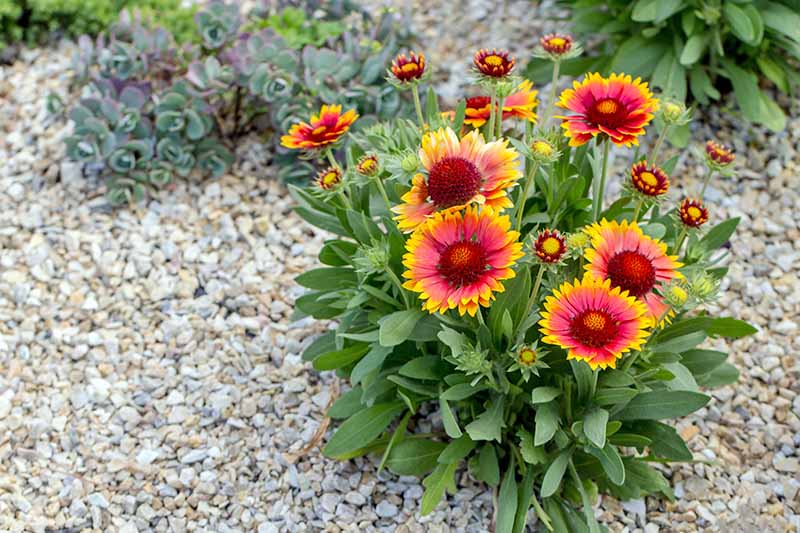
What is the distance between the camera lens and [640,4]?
9.77 feet

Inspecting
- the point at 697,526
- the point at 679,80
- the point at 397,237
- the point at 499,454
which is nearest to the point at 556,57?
the point at 397,237

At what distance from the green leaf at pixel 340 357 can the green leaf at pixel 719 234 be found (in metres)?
0.82

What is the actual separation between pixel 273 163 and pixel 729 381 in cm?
165

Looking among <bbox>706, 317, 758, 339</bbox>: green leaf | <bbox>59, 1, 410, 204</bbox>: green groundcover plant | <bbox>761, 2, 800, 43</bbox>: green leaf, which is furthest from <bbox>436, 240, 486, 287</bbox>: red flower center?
<bbox>761, 2, 800, 43</bbox>: green leaf

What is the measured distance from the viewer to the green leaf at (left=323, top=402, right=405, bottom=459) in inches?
80.9

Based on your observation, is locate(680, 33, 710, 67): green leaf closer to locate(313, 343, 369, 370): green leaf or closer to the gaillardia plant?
the gaillardia plant

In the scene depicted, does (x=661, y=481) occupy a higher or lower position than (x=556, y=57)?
lower

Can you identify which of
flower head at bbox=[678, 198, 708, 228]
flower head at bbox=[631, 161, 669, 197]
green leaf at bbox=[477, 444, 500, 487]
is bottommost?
green leaf at bbox=[477, 444, 500, 487]

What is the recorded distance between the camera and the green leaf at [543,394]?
5.95 feet

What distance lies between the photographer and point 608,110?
5.81 ft

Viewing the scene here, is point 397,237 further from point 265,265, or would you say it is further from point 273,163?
point 273,163

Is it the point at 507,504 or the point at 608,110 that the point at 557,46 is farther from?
the point at 507,504

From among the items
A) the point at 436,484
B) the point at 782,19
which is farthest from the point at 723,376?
the point at 782,19

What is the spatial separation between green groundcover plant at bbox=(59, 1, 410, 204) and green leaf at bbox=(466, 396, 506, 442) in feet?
3.93
